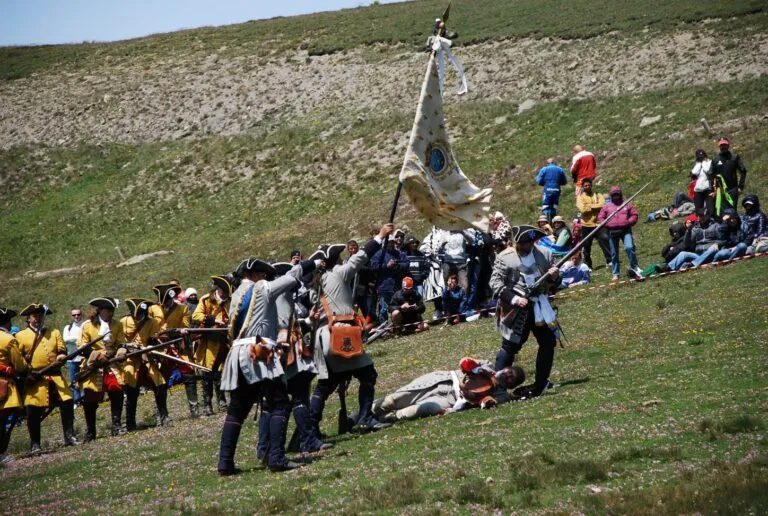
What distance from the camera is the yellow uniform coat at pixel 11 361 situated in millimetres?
18234

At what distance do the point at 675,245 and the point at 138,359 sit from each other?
12.7m

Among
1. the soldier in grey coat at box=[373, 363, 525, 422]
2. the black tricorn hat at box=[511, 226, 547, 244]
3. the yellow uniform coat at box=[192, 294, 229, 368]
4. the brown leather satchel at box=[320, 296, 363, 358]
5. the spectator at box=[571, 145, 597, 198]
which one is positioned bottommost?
the soldier in grey coat at box=[373, 363, 525, 422]

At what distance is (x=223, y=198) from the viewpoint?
57438 mm

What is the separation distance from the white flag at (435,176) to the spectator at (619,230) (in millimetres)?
9018

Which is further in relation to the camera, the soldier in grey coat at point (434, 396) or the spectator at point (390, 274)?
the spectator at point (390, 274)

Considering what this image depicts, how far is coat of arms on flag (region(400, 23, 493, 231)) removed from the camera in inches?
619

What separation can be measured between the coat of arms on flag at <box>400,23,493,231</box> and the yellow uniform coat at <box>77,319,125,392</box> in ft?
23.7

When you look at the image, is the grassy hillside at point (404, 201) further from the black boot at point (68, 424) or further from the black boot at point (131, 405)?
the black boot at point (131, 405)

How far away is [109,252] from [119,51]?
34.3 metres

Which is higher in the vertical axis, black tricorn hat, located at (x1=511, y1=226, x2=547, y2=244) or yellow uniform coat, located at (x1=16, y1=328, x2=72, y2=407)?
black tricorn hat, located at (x1=511, y1=226, x2=547, y2=244)

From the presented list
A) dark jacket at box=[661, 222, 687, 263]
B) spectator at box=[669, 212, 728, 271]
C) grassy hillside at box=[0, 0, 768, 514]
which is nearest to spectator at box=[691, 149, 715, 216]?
dark jacket at box=[661, 222, 687, 263]

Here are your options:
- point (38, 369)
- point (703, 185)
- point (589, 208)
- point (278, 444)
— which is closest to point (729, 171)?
point (703, 185)

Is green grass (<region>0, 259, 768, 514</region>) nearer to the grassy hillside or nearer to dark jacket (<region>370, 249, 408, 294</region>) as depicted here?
the grassy hillside

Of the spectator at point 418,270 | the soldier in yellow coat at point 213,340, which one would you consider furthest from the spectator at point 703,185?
the soldier in yellow coat at point 213,340
